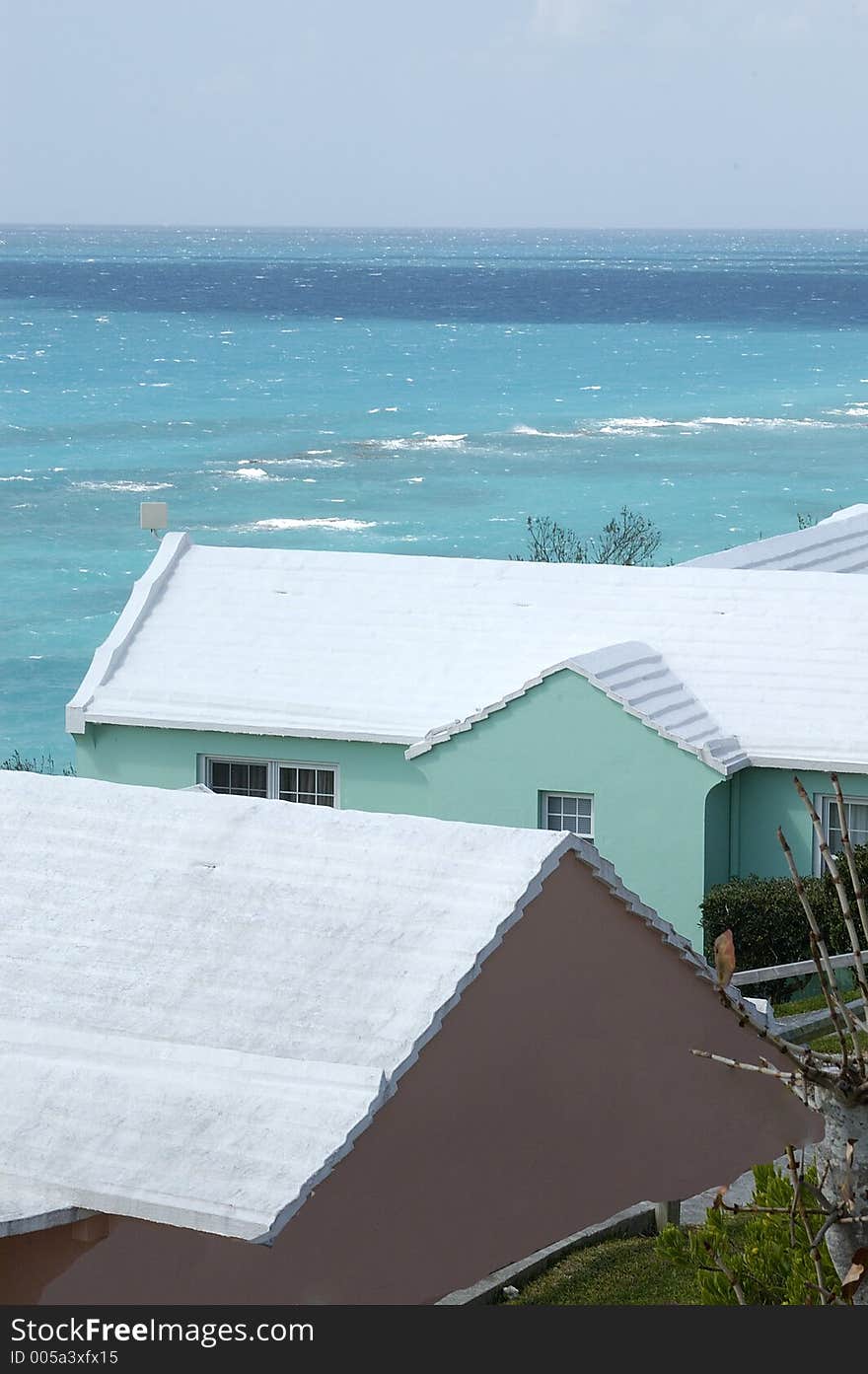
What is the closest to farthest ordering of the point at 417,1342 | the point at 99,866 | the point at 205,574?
the point at 417,1342 < the point at 99,866 < the point at 205,574

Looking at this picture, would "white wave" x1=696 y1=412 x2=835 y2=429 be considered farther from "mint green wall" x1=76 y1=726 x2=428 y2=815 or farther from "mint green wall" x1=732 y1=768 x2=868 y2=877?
"mint green wall" x1=732 y1=768 x2=868 y2=877

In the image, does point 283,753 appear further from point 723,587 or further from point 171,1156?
point 171,1156

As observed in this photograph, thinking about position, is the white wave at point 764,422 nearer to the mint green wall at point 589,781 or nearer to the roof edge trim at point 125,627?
the roof edge trim at point 125,627

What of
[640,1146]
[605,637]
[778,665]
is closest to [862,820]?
[778,665]

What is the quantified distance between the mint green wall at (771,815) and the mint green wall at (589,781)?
271 mm

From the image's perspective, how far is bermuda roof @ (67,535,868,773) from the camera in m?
25.8

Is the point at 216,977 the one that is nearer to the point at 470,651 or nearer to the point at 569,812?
the point at 569,812

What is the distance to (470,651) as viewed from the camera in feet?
89.9

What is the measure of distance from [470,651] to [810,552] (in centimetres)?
730

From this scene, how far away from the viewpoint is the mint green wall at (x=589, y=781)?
Answer: 82.9 feet

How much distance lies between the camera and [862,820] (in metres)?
25.7

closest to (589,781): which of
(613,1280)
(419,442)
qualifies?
(613,1280)

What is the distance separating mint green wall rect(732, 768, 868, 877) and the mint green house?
0.03 m

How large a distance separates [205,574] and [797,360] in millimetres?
169321
